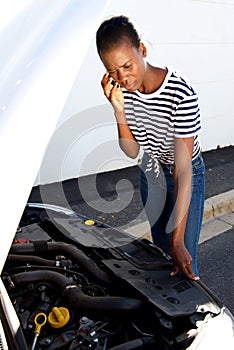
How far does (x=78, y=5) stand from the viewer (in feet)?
4.27

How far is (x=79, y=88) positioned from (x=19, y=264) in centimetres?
298

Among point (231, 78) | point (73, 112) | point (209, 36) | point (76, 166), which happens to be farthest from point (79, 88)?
point (231, 78)

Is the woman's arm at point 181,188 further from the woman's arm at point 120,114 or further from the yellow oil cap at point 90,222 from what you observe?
the yellow oil cap at point 90,222

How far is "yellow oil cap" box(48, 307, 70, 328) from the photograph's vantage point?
5.75 feet

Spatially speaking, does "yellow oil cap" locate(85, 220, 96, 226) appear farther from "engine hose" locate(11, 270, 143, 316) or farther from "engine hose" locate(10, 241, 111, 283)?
"engine hose" locate(11, 270, 143, 316)

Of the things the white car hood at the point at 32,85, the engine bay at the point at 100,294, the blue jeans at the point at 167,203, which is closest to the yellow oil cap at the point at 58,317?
the engine bay at the point at 100,294

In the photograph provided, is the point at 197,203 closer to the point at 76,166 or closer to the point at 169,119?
the point at 169,119

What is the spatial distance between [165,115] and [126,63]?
369mm

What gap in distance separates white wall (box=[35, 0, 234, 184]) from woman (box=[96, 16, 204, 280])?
5.89 feet

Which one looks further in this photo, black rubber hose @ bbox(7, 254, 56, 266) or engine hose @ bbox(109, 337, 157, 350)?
black rubber hose @ bbox(7, 254, 56, 266)

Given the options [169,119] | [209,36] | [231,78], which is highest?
[169,119]

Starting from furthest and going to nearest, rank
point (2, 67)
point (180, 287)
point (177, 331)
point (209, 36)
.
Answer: point (209, 36)
point (180, 287)
point (177, 331)
point (2, 67)

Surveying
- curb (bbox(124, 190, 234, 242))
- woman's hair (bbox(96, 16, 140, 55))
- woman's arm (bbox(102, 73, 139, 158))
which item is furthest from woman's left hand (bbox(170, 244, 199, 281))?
curb (bbox(124, 190, 234, 242))

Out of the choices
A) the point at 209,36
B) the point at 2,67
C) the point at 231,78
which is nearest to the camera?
the point at 2,67
